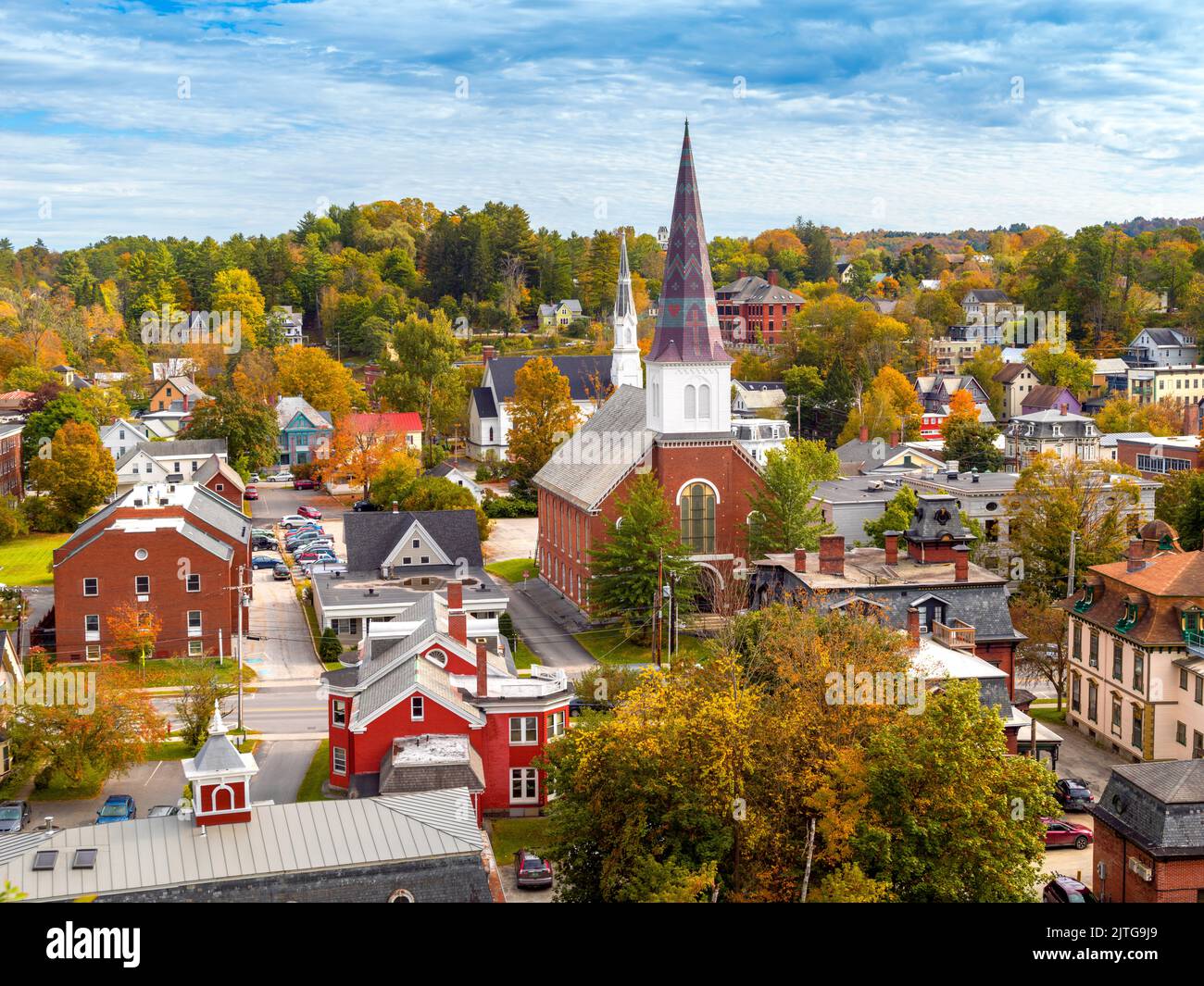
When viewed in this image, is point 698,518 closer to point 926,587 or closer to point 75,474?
point 926,587

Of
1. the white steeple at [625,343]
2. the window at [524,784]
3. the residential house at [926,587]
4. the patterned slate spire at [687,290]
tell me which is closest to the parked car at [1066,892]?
the residential house at [926,587]

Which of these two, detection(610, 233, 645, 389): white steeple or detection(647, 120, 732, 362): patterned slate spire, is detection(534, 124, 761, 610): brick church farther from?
detection(610, 233, 645, 389): white steeple

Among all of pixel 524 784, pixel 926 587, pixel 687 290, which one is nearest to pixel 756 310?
pixel 687 290

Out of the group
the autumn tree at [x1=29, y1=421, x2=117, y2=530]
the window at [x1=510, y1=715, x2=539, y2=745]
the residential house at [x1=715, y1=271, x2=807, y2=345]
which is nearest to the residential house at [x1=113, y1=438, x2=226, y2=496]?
the autumn tree at [x1=29, y1=421, x2=117, y2=530]
